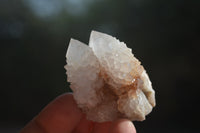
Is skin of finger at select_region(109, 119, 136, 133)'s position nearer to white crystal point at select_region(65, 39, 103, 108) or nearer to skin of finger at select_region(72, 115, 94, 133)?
white crystal point at select_region(65, 39, 103, 108)

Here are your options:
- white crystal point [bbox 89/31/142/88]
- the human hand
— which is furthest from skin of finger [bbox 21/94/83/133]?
white crystal point [bbox 89/31/142/88]

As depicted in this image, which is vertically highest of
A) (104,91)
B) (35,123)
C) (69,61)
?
(69,61)

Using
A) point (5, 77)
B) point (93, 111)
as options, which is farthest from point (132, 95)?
point (5, 77)

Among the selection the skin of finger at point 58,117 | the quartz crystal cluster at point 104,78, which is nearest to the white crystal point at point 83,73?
the quartz crystal cluster at point 104,78

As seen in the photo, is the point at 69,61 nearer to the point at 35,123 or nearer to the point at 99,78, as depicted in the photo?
the point at 99,78

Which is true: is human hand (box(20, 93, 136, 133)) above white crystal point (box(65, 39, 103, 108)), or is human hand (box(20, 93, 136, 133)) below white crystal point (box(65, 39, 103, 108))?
below
